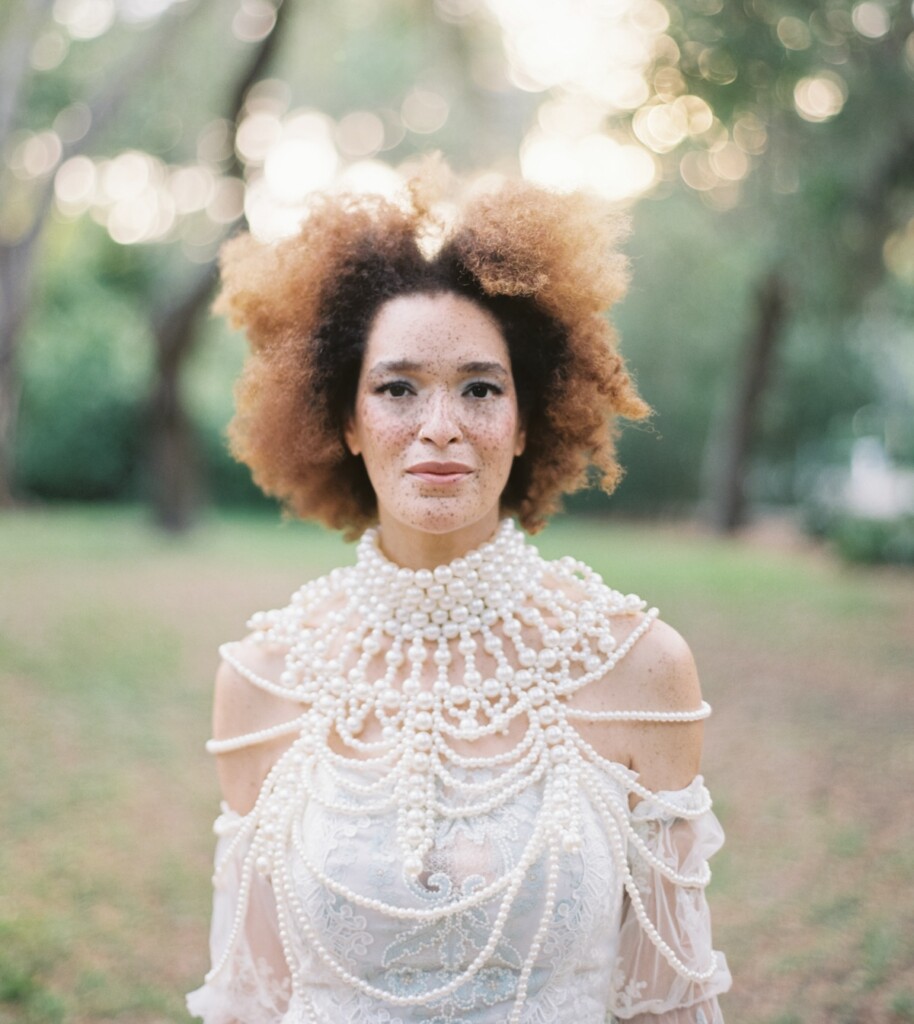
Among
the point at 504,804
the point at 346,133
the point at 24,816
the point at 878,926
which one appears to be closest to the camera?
the point at 504,804

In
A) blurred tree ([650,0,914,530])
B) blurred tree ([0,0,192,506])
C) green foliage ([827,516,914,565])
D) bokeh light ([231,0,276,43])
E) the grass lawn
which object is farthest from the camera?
green foliage ([827,516,914,565])

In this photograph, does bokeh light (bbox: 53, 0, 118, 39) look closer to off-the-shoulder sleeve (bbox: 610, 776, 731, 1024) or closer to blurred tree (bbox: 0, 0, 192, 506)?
blurred tree (bbox: 0, 0, 192, 506)

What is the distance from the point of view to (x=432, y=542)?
2.03 meters

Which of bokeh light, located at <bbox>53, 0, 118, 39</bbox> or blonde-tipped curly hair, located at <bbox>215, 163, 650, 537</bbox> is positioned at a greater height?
bokeh light, located at <bbox>53, 0, 118, 39</bbox>

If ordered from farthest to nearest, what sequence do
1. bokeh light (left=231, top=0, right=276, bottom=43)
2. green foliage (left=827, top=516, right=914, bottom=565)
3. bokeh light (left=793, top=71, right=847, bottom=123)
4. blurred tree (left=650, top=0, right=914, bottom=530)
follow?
green foliage (left=827, top=516, right=914, bottom=565)
bokeh light (left=231, top=0, right=276, bottom=43)
bokeh light (left=793, top=71, right=847, bottom=123)
blurred tree (left=650, top=0, right=914, bottom=530)

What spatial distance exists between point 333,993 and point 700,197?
10.6 metres

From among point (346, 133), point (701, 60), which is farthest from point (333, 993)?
point (346, 133)

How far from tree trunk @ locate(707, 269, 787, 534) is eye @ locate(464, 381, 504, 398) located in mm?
15251

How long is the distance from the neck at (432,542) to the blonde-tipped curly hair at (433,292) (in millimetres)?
260

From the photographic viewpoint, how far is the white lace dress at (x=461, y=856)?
1.80m

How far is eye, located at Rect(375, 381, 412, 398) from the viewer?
1933mm

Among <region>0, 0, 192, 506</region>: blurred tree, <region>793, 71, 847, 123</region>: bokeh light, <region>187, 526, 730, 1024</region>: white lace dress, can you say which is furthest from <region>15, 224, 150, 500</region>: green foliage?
<region>187, 526, 730, 1024</region>: white lace dress

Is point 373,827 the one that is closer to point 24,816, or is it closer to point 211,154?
point 24,816

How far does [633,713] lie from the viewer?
1885mm
